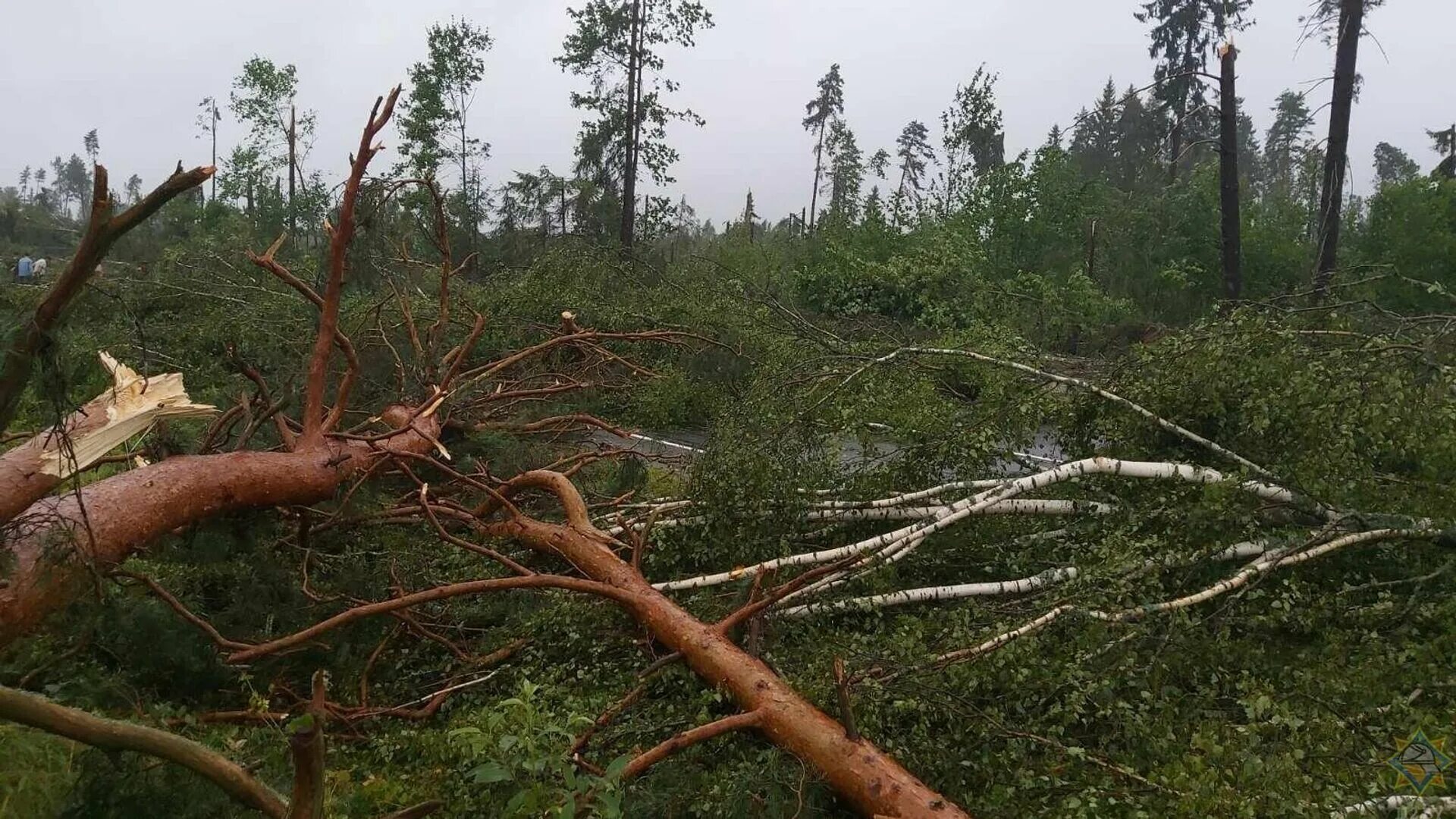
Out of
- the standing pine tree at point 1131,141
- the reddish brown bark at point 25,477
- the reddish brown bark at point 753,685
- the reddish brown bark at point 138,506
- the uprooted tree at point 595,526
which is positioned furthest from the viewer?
the standing pine tree at point 1131,141

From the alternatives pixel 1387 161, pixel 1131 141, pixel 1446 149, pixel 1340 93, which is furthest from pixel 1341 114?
pixel 1387 161

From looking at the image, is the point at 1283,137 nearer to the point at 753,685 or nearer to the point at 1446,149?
the point at 1446,149

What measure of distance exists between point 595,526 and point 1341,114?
9.78m

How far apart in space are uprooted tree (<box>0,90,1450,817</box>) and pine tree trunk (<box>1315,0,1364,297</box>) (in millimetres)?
6828

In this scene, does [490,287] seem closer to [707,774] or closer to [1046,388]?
[1046,388]

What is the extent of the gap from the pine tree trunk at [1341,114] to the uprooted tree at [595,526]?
6.83 m

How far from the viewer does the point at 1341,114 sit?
9.05 m

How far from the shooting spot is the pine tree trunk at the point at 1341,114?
29.3 feet

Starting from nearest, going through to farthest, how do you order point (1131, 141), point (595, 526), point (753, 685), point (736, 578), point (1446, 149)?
1. point (753, 685)
2. point (736, 578)
3. point (595, 526)
4. point (1446, 149)
5. point (1131, 141)

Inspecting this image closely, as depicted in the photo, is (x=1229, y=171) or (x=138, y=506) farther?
(x=1229, y=171)

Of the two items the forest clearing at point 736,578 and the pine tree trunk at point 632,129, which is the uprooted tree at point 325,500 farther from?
the pine tree trunk at point 632,129

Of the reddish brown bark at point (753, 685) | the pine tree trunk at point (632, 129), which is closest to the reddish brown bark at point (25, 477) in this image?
the reddish brown bark at point (753, 685)

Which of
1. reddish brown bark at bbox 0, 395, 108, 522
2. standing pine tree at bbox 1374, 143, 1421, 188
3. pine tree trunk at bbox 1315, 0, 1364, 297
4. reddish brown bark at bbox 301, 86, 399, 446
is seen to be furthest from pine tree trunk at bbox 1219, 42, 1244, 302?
standing pine tree at bbox 1374, 143, 1421, 188

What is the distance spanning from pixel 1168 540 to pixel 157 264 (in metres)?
9.62
